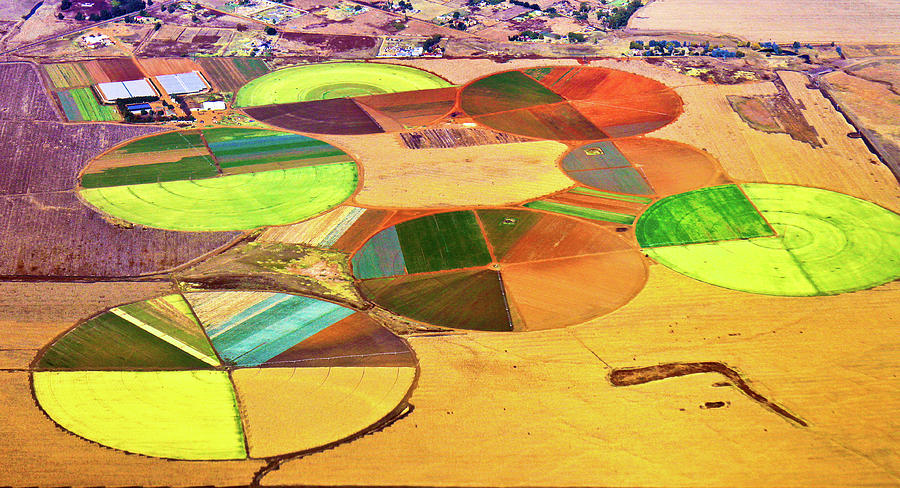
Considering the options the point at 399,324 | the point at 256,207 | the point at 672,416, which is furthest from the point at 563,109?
the point at 672,416

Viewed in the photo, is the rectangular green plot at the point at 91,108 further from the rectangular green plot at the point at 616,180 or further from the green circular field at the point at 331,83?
the rectangular green plot at the point at 616,180

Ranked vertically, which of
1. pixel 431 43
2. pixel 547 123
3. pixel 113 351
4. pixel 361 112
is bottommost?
pixel 113 351

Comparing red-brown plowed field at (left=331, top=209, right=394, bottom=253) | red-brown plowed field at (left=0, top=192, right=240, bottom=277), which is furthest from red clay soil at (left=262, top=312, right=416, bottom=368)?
red-brown plowed field at (left=0, top=192, right=240, bottom=277)

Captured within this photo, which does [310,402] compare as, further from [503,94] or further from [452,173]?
[503,94]

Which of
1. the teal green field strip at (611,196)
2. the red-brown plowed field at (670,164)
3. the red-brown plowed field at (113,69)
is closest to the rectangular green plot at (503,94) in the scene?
the red-brown plowed field at (670,164)

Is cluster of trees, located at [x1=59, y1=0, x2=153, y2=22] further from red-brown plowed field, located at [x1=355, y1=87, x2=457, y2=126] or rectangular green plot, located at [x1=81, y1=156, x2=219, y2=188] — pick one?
rectangular green plot, located at [x1=81, y1=156, x2=219, y2=188]

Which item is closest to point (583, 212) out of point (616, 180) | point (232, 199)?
point (616, 180)
